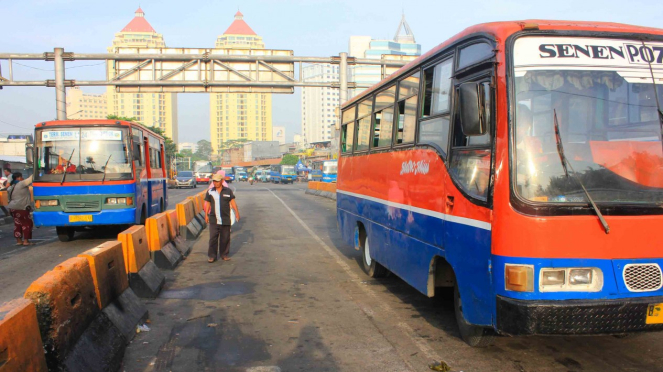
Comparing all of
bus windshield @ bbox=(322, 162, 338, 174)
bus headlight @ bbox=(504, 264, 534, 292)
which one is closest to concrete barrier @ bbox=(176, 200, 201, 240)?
bus headlight @ bbox=(504, 264, 534, 292)

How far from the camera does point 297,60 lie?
26.8 meters

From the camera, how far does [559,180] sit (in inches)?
175

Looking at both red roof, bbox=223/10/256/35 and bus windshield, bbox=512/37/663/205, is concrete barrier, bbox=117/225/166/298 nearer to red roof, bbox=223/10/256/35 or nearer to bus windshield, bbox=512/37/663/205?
bus windshield, bbox=512/37/663/205

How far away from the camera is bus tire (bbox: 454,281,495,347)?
17.3 feet

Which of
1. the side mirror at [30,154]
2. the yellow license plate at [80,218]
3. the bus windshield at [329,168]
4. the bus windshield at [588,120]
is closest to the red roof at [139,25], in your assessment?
the bus windshield at [329,168]

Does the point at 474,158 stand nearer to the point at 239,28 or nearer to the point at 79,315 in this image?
the point at 79,315

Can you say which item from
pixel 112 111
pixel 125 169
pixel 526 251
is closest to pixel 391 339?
pixel 526 251

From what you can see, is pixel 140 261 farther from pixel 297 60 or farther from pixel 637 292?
pixel 297 60

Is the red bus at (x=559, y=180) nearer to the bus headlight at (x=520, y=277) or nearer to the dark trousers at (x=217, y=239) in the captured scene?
the bus headlight at (x=520, y=277)

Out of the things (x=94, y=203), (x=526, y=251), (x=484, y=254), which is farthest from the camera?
(x=94, y=203)

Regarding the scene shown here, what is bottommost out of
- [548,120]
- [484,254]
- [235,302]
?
[235,302]

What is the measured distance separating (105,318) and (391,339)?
2955 mm

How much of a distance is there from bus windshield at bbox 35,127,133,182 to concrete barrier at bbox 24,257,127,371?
857cm

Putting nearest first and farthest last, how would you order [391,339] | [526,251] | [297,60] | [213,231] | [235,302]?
[526,251] → [391,339] → [235,302] → [213,231] → [297,60]
